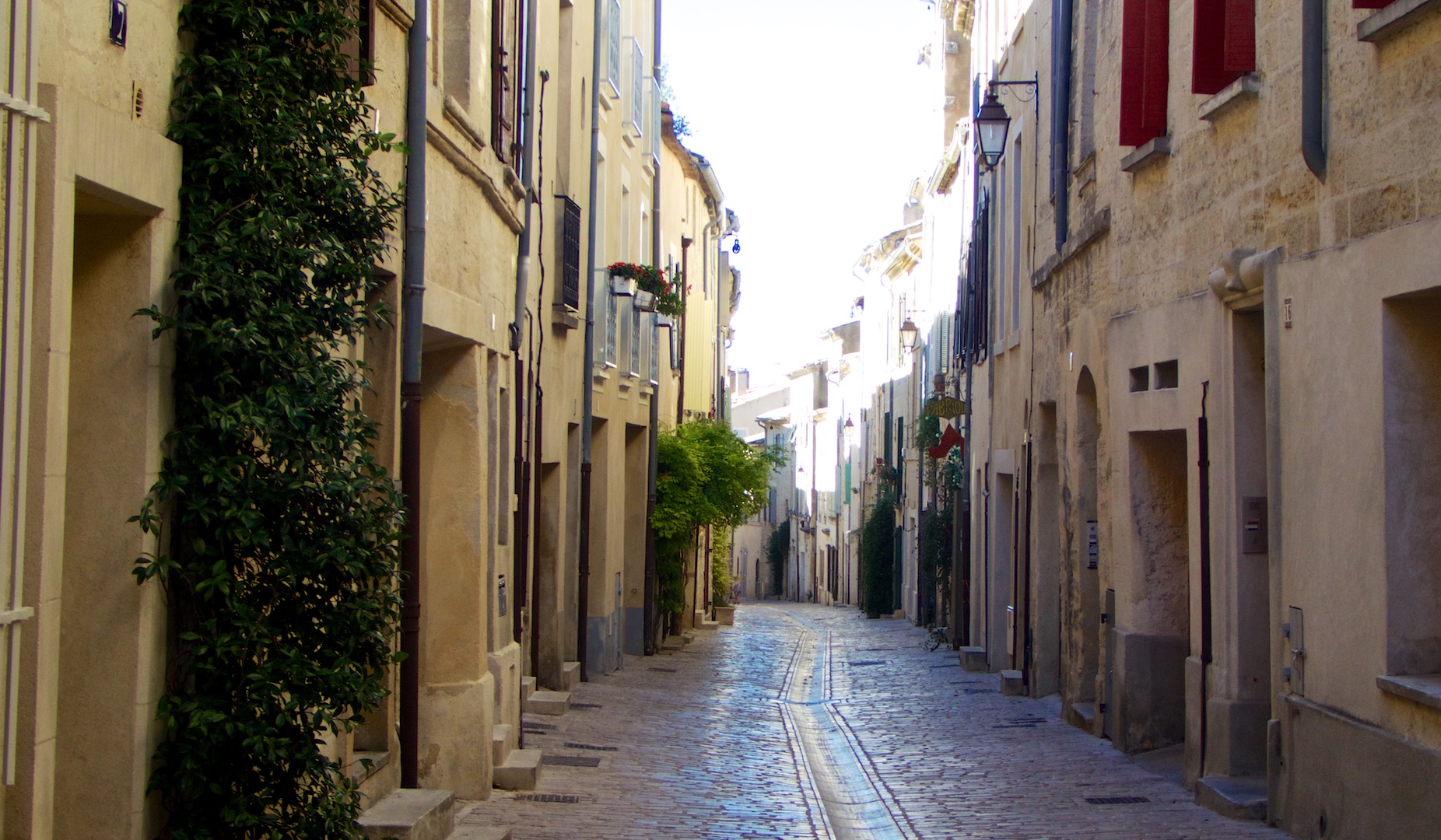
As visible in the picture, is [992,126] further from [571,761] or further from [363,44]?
[363,44]

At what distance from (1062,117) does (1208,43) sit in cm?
470

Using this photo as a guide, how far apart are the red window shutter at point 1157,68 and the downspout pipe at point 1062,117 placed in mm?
3303

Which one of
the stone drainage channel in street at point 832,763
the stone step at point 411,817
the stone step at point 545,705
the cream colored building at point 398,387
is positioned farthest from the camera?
the stone step at point 545,705

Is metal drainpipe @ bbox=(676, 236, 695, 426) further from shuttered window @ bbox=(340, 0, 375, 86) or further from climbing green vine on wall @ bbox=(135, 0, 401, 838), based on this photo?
climbing green vine on wall @ bbox=(135, 0, 401, 838)

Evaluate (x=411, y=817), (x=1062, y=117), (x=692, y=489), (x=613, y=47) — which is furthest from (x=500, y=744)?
(x=692, y=489)

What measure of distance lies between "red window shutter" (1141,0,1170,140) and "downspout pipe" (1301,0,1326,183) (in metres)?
2.86

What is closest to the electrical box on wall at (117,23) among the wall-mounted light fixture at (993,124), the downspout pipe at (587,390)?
the downspout pipe at (587,390)

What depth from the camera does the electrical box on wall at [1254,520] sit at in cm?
887

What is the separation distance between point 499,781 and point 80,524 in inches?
201

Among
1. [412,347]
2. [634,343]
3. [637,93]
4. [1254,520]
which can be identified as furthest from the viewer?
[634,343]

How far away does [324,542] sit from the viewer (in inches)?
211

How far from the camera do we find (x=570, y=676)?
14773 mm

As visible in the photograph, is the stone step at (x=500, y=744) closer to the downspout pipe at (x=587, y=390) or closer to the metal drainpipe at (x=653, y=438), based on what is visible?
the downspout pipe at (x=587, y=390)

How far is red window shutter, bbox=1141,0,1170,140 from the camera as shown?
10492 millimetres
